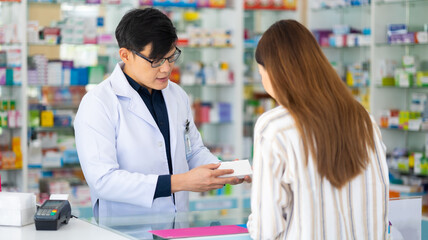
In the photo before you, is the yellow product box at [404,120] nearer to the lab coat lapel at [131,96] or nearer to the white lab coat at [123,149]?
the white lab coat at [123,149]

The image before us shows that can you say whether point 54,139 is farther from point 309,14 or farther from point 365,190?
point 365,190

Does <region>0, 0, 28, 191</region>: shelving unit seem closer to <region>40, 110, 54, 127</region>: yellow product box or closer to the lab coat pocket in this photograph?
<region>40, 110, 54, 127</region>: yellow product box

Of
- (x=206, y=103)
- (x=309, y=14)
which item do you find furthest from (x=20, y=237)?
(x=309, y=14)

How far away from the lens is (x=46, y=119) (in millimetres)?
6438

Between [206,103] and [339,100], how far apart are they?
5.07 metres

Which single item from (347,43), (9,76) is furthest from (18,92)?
(347,43)

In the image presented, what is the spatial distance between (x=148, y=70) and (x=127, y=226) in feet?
2.52

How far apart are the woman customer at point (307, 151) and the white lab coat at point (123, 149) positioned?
0.85m

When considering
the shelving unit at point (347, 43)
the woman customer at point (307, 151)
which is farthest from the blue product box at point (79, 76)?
the woman customer at point (307, 151)

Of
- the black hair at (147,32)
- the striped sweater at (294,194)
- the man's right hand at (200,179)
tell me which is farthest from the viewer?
the black hair at (147,32)

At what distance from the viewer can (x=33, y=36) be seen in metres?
6.28

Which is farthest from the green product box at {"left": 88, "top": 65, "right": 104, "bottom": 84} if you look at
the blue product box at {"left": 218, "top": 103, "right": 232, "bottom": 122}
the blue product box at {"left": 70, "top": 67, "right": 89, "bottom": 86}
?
the blue product box at {"left": 218, "top": 103, "right": 232, "bottom": 122}

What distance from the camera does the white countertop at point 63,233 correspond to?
2.43 meters

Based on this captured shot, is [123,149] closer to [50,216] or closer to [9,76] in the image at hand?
[50,216]
